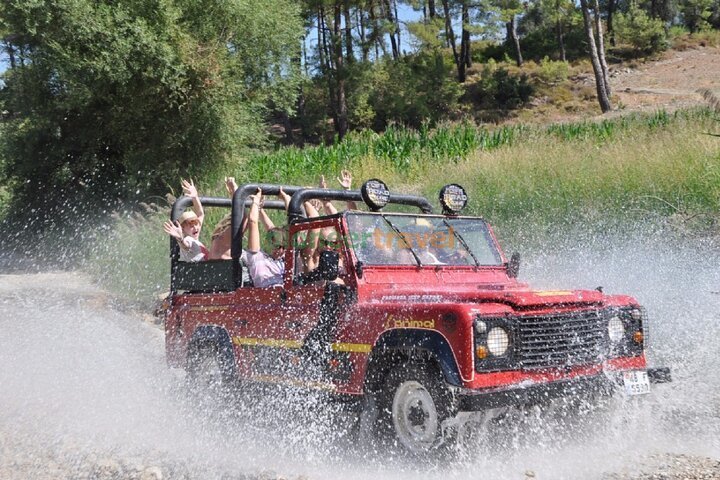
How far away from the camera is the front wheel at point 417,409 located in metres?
4.86

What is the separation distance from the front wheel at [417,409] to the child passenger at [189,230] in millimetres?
3194

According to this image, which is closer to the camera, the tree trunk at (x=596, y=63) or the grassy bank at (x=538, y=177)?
the grassy bank at (x=538, y=177)

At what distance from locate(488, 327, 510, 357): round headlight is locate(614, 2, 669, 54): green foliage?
53.1 m

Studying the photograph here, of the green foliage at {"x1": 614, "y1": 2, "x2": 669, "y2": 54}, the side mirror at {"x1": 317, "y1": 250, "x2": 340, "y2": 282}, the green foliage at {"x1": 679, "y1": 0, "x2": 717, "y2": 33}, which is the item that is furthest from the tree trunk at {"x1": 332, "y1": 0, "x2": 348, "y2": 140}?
the side mirror at {"x1": 317, "y1": 250, "x2": 340, "y2": 282}

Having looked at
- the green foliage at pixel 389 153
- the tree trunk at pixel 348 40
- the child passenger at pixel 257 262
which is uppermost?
the tree trunk at pixel 348 40

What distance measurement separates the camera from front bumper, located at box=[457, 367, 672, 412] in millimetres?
4715

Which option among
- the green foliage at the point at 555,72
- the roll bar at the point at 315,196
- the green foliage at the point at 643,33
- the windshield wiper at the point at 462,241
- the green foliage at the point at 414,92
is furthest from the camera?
the green foliage at the point at 643,33

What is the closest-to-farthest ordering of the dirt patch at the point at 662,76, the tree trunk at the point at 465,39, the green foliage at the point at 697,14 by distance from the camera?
the dirt patch at the point at 662,76, the tree trunk at the point at 465,39, the green foliage at the point at 697,14

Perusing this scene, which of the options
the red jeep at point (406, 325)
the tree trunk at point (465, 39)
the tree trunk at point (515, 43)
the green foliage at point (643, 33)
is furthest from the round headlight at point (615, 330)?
the green foliage at point (643, 33)

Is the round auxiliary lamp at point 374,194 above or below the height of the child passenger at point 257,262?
above

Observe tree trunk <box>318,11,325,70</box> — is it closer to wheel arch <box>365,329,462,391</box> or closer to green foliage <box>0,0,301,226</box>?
green foliage <box>0,0,301,226</box>

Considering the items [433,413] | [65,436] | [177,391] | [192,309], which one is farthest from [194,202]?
[433,413]

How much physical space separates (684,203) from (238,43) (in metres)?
13.5

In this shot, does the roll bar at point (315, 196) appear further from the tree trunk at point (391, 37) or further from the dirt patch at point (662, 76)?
the tree trunk at point (391, 37)
